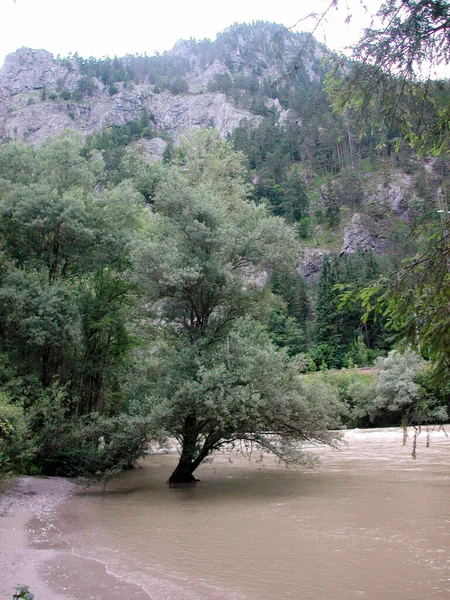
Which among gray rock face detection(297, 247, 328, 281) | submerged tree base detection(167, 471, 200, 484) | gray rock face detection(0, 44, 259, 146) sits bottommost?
submerged tree base detection(167, 471, 200, 484)

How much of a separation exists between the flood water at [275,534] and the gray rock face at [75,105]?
138m

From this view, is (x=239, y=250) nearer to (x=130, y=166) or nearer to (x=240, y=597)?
(x=240, y=597)

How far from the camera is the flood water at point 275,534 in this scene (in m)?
7.03

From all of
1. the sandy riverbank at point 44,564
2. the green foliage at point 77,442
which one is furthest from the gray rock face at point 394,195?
the sandy riverbank at point 44,564

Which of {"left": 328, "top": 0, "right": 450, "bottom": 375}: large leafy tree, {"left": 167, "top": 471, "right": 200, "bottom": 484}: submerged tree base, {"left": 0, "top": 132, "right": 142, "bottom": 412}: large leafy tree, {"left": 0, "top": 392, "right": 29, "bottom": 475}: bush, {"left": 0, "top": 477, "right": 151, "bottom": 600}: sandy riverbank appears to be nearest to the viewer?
{"left": 328, "top": 0, "right": 450, "bottom": 375}: large leafy tree

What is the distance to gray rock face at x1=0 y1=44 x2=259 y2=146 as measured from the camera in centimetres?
14962

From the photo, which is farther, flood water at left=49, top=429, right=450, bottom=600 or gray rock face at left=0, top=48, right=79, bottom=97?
gray rock face at left=0, top=48, right=79, bottom=97

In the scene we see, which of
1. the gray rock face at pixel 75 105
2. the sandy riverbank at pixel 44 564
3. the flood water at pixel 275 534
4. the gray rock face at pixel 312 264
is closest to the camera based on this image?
the sandy riverbank at pixel 44 564

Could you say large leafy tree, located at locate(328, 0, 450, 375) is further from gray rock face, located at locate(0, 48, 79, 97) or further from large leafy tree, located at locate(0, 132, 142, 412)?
gray rock face, located at locate(0, 48, 79, 97)

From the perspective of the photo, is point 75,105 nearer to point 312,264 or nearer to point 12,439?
point 312,264

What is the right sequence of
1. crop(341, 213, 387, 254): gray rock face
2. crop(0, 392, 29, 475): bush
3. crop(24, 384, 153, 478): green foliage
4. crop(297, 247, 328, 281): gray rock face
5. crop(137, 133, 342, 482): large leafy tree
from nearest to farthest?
crop(0, 392, 29, 475): bush < crop(137, 133, 342, 482): large leafy tree < crop(24, 384, 153, 478): green foliage < crop(341, 213, 387, 254): gray rock face < crop(297, 247, 328, 281): gray rock face

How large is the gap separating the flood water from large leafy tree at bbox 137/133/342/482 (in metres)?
1.79

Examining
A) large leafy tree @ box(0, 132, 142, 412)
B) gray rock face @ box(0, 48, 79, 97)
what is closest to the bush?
large leafy tree @ box(0, 132, 142, 412)

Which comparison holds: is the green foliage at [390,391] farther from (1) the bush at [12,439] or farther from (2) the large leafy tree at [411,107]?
(2) the large leafy tree at [411,107]
